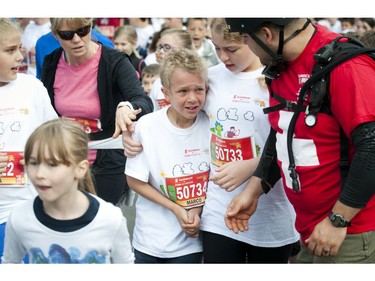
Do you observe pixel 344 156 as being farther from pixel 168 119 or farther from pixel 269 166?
pixel 168 119

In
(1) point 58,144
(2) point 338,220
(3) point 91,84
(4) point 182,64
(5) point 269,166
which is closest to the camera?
(1) point 58,144

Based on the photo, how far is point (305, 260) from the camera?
7.83 feet

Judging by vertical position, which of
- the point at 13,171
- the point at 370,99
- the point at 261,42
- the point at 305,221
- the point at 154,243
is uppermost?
the point at 261,42

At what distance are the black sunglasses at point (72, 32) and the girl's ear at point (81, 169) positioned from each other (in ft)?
2.61

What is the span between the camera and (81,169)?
199 cm

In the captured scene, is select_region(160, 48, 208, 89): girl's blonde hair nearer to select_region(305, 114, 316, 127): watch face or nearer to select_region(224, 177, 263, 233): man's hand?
select_region(224, 177, 263, 233): man's hand

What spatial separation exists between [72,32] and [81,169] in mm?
823

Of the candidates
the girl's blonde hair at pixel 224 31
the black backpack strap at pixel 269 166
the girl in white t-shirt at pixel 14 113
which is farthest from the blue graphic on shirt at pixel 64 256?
the girl's blonde hair at pixel 224 31

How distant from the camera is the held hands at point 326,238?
82.1 inches

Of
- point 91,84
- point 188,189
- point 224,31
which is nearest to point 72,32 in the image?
point 91,84

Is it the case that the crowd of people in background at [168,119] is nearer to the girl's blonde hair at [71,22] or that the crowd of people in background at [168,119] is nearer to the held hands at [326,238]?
the girl's blonde hair at [71,22]

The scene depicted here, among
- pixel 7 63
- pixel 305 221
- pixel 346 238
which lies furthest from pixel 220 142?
pixel 7 63
